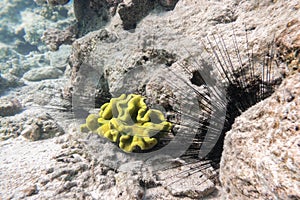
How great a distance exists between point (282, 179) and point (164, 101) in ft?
5.46

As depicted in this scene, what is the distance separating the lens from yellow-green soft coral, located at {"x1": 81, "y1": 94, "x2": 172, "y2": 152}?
2482 mm

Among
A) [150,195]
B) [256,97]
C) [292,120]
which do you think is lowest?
[150,195]

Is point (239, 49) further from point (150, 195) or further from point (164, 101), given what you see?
point (150, 195)

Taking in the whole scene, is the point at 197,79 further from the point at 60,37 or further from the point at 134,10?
the point at 60,37

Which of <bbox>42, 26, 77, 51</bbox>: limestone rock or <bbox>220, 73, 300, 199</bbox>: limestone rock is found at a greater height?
<bbox>42, 26, 77, 51</bbox>: limestone rock

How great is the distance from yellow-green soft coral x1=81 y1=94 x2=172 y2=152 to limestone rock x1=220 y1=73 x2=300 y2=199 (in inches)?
42.4

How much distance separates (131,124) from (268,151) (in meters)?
1.77

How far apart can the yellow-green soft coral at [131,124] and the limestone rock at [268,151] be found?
1077 millimetres

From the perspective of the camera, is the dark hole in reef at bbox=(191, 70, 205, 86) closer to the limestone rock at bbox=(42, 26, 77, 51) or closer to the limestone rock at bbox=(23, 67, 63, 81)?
the limestone rock at bbox=(42, 26, 77, 51)

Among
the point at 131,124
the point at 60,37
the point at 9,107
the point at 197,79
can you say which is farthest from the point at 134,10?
the point at 9,107

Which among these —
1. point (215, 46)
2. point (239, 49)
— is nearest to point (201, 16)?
point (215, 46)

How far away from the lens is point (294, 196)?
1.02 m

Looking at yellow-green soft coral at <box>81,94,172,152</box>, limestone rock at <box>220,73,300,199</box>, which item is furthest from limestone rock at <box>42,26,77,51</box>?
limestone rock at <box>220,73,300,199</box>

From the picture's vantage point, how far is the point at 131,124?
8.88 feet
